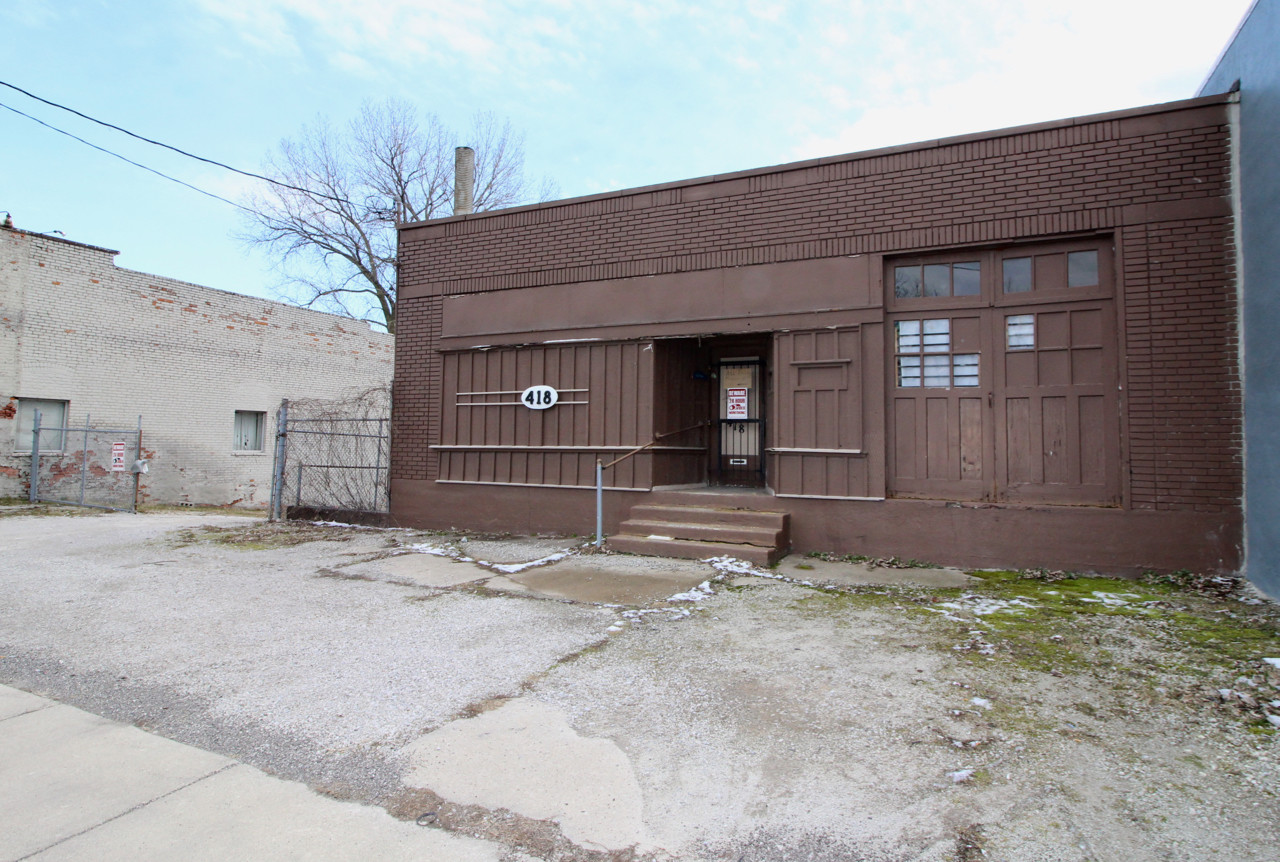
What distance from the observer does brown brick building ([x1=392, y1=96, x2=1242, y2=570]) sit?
704cm

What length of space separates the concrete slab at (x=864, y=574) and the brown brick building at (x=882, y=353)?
48cm

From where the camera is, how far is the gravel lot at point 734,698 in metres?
2.77

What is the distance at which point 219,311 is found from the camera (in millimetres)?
19203

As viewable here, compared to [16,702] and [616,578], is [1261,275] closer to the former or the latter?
[616,578]

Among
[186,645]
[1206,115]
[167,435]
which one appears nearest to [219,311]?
[167,435]

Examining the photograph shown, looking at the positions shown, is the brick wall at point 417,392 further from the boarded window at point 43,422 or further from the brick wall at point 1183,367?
the boarded window at point 43,422

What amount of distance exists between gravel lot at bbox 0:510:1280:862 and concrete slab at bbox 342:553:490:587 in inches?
3.8

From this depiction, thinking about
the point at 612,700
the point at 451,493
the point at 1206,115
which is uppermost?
the point at 1206,115

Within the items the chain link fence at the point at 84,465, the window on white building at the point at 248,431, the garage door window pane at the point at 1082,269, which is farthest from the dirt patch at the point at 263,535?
the garage door window pane at the point at 1082,269

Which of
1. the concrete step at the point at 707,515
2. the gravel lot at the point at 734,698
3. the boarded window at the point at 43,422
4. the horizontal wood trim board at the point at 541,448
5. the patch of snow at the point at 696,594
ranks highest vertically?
the boarded window at the point at 43,422

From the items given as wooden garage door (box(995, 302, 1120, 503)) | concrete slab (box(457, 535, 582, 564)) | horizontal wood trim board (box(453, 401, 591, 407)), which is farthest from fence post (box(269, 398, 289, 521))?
wooden garage door (box(995, 302, 1120, 503))

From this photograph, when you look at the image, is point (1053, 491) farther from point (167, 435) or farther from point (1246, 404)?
point (167, 435)

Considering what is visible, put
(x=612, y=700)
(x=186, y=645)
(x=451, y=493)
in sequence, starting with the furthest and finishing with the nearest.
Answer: (x=451, y=493) → (x=186, y=645) → (x=612, y=700)

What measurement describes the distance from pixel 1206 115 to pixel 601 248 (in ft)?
22.1
